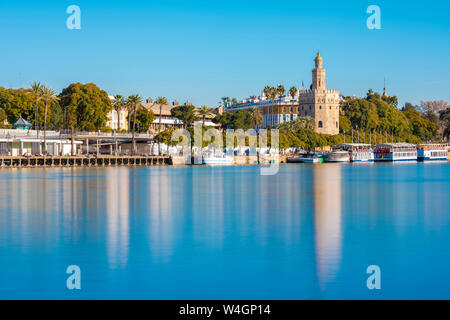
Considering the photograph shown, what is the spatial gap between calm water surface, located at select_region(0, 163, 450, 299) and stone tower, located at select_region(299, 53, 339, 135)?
11247 centimetres

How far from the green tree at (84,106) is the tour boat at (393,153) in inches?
2626

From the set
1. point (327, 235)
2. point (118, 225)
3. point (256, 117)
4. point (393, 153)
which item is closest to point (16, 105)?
point (256, 117)

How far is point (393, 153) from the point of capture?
148 meters

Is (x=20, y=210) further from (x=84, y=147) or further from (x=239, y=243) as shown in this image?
(x=84, y=147)

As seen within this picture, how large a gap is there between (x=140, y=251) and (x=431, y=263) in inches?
404

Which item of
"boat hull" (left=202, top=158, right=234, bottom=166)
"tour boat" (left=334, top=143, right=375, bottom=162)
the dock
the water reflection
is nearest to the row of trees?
"tour boat" (left=334, top=143, right=375, bottom=162)

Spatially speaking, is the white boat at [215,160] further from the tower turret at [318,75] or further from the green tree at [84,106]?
the tower turret at [318,75]

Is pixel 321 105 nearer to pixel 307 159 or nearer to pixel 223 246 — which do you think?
pixel 307 159

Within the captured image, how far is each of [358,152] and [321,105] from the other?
19364 mm

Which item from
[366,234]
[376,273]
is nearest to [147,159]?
[366,234]

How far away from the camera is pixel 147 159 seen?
10762 centimetres

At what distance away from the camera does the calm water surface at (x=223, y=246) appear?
17.7 metres

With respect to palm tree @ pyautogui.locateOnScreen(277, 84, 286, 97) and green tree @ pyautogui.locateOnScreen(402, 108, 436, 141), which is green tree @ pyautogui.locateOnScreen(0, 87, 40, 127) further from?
green tree @ pyautogui.locateOnScreen(402, 108, 436, 141)

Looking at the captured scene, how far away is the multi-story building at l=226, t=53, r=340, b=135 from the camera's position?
516 ft
